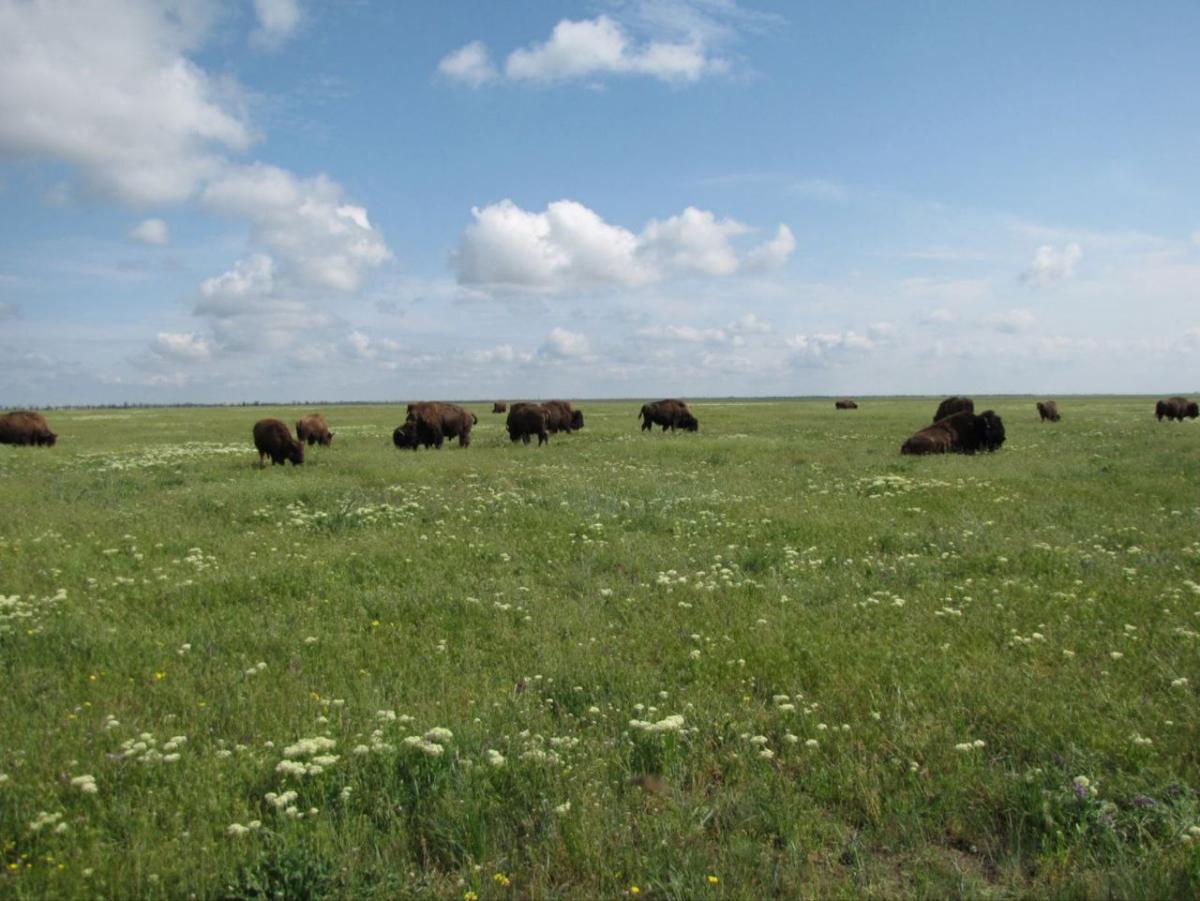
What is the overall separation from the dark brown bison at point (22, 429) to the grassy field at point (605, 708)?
1265 inches

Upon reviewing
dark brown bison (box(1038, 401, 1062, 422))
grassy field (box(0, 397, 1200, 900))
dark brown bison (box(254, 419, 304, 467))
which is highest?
dark brown bison (box(1038, 401, 1062, 422))

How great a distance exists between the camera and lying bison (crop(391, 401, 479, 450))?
32625 millimetres

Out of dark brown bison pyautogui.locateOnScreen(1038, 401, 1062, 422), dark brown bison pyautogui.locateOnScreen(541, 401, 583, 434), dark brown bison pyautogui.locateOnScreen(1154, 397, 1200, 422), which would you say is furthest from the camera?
dark brown bison pyautogui.locateOnScreen(1154, 397, 1200, 422)

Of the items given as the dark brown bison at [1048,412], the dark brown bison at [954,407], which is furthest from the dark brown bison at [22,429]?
the dark brown bison at [1048,412]

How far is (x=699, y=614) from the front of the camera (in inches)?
320

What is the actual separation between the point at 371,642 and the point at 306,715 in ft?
5.43

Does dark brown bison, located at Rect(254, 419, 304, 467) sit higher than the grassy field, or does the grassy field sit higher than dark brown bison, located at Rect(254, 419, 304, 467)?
dark brown bison, located at Rect(254, 419, 304, 467)

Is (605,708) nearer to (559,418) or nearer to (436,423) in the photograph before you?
(436,423)

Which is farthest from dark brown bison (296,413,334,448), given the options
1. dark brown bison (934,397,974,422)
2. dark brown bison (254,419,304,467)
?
dark brown bison (934,397,974,422)

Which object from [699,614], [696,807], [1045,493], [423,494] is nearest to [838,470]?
[1045,493]

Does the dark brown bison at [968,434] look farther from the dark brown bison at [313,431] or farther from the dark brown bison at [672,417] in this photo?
the dark brown bison at [313,431]

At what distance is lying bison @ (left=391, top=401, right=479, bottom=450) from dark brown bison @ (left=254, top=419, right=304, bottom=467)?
7.01 m

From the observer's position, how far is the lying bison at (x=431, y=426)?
A: 32625 millimetres

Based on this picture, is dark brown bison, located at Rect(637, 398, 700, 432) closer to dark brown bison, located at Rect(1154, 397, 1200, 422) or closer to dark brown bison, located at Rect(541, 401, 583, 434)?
dark brown bison, located at Rect(541, 401, 583, 434)
